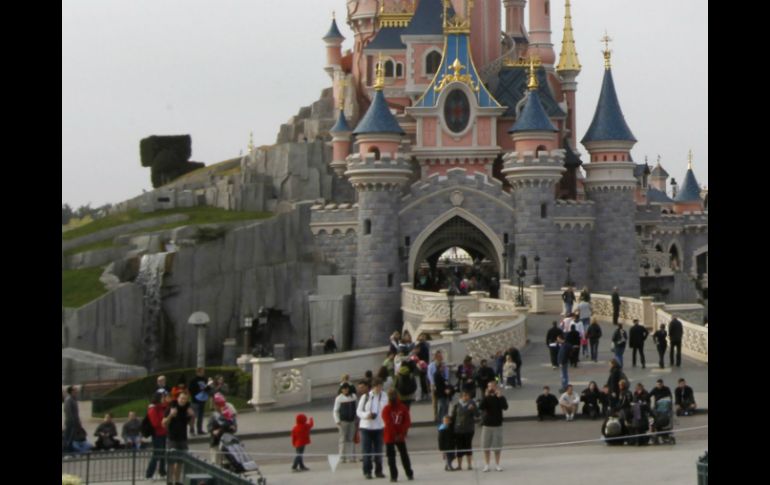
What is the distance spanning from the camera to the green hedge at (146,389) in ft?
78.4

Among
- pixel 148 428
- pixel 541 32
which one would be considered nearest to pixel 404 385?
pixel 148 428

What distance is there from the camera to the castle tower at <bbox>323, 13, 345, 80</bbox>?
6347 cm

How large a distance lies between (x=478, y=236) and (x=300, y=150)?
427 inches

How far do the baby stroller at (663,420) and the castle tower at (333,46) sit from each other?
155 feet

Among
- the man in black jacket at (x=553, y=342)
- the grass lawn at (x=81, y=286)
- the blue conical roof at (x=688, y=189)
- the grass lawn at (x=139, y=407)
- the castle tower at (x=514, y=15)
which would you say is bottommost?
the grass lawn at (x=139, y=407)

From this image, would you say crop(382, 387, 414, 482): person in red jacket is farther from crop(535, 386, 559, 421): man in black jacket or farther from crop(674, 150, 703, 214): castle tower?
crop(674, 150, 703, 214): castle tower

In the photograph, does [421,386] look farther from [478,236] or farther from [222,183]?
[222,183]

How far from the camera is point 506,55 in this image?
53.6 meters

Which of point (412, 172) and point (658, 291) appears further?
point (658, 291)

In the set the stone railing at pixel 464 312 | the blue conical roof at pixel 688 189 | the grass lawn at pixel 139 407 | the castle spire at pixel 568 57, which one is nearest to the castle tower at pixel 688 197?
the blue conical roof at pixel 688 189

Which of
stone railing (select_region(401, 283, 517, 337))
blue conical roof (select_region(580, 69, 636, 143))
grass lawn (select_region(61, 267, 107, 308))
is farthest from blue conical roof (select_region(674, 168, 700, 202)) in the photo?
grass lawn (select_region(61, 267, 107, 308))

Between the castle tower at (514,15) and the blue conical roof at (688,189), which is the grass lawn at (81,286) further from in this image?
the blue conical roof at (688,189)

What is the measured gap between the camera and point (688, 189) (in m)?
66.8
